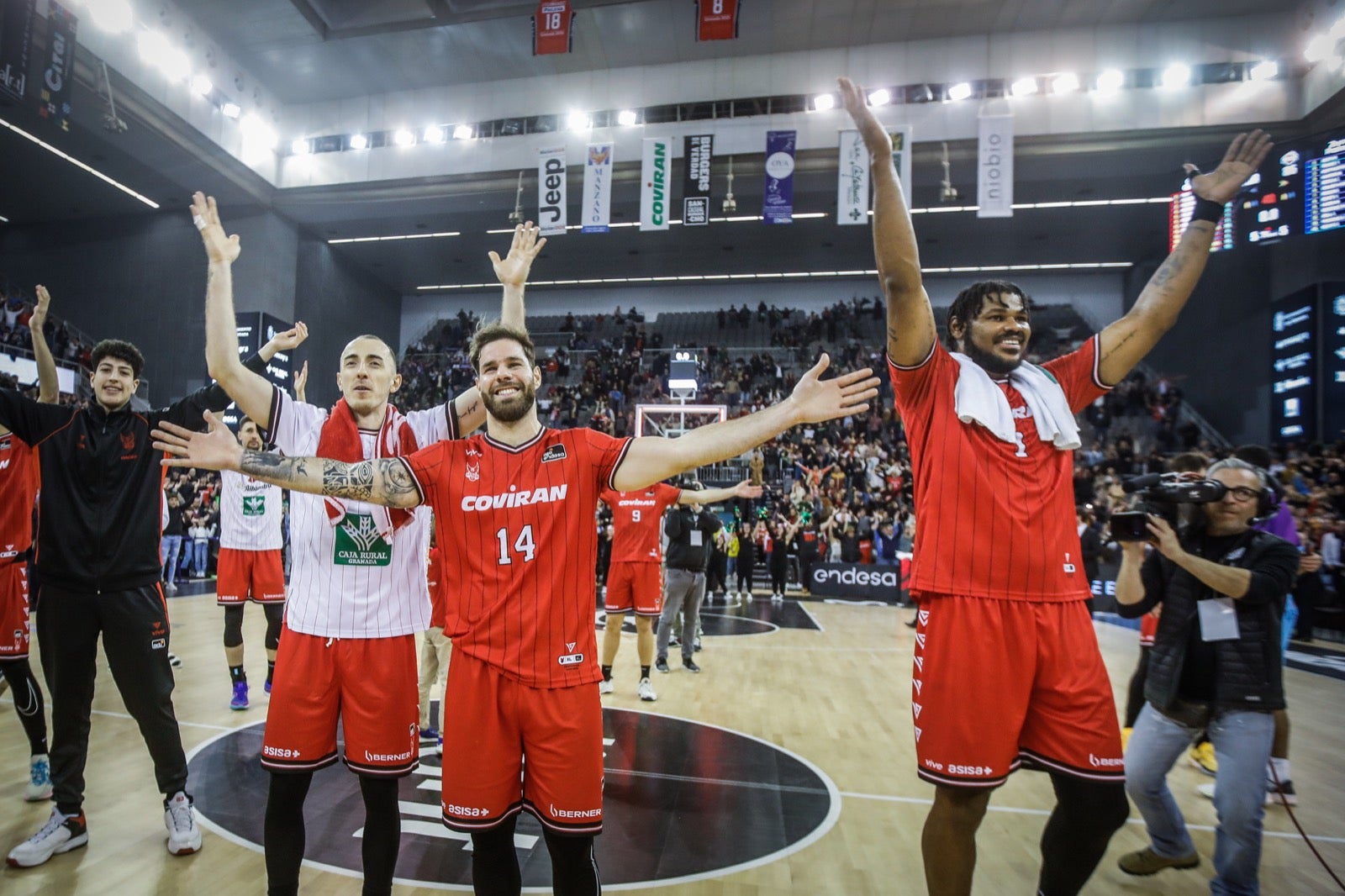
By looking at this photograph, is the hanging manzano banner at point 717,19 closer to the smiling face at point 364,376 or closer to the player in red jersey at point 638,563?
the player in red jersey at point 638,563

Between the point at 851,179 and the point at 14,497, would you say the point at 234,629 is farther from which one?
the point at 851,179

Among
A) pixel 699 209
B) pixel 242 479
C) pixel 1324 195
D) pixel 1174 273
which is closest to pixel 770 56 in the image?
pixel 699 209

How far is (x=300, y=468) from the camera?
99.0 inches

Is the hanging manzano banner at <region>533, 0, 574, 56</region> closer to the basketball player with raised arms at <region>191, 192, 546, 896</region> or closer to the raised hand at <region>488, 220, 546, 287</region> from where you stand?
the raised hand at <region>488, 220, 546, 287</region>

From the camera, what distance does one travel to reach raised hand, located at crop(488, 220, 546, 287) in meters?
3.40

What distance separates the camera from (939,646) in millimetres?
2375

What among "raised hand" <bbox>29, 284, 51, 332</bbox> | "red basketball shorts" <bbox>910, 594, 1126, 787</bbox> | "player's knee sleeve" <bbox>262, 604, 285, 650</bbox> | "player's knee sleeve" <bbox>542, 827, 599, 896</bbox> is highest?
"raised hand" <bbox>29, 284, 51, 332</bbox>

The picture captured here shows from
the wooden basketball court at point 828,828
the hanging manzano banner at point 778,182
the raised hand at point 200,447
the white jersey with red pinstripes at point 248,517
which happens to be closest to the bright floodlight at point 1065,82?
the hanging manzano banner at point 778,182

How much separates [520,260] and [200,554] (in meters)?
16.4

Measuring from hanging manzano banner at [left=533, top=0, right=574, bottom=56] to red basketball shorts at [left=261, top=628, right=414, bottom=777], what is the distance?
16322mm

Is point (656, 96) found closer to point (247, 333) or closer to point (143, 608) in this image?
point (247, 333)

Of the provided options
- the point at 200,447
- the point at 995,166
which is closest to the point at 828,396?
the point at 200,447


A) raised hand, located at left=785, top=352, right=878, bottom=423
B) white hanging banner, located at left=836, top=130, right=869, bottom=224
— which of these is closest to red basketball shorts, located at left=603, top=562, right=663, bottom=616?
raised hand, located at left=785, top=352, right=878, bottom=423

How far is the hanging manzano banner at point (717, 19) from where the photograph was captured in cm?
1509
